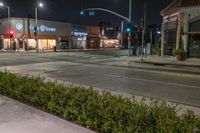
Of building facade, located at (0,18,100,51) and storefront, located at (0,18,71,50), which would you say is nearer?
storefront, located at (0,18,71,50)

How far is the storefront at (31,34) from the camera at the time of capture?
5425 centimetres

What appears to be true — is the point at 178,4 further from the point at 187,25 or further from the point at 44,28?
the point at 44,28

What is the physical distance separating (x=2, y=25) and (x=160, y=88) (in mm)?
52397

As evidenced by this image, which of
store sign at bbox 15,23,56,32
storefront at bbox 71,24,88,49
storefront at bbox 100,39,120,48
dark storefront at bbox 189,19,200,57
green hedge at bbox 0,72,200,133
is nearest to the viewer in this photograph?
green hedge at bbox 0,72,200,133

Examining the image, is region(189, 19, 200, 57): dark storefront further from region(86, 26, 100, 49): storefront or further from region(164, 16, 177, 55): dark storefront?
region(86, 26, 100, 49): storefront

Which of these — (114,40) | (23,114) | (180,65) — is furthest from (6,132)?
(114,40)

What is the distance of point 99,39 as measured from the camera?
250 feet

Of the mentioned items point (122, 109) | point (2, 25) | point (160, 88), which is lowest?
point (160, 88)

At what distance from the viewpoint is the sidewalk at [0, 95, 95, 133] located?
489 centimetres

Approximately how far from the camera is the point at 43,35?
191ft

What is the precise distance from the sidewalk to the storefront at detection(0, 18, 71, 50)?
153ft

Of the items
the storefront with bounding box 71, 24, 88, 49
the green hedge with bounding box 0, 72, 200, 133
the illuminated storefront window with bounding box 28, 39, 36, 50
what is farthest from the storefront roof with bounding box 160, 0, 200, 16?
the storefront with bounding box 71, 24, 88, 49

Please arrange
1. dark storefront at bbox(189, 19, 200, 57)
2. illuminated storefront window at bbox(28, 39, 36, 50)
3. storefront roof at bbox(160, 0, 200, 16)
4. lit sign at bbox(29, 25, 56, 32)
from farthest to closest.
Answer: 1. lit sign at bbox(29, 25, 56, 32)
2. illuminated storefront window at bbox(28, 39, 36, 50)
3. storefront roof at bbox(160, 0, 200, 16)
4. dark storefront at bbox(189, 19, 200, 57)

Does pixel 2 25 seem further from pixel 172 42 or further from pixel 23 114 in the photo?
pixel 23 114
